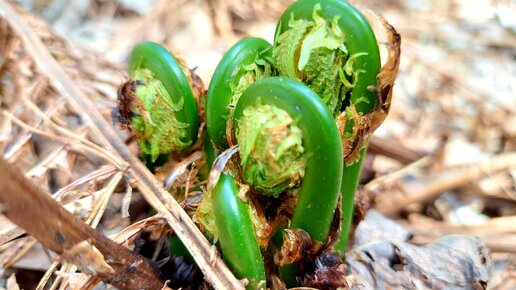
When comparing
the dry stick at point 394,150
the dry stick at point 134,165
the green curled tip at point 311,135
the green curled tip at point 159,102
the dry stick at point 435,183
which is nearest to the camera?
the green curled tip at point 311,135

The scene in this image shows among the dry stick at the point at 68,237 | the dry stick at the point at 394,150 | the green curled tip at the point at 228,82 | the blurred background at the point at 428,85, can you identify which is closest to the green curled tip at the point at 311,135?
the green curled tip at the point at 228,82

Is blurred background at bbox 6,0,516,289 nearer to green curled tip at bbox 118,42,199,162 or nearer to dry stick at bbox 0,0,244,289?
dry stick at bbox 0,0,244,289

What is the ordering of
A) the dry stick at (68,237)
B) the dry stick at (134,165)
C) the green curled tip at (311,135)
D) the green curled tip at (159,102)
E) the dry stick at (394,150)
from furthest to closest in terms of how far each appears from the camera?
the dry stick at (394,150) < the green curled tip at (159,102) < the dry stick at (134,165) < the green curled tip at (311,135) < the dry stick at (68,237)

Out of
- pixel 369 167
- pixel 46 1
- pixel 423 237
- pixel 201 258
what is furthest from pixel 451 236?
pixel 46 1

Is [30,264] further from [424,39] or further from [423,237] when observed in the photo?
[424,39]

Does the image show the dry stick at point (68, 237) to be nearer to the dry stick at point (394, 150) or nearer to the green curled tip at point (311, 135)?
the green curled tip at point (311, 135)

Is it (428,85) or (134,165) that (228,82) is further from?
(428,85)

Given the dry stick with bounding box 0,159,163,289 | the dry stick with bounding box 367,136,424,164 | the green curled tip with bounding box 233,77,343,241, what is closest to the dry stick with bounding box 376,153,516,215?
the dry stick with bounding box 367,136,424,164
